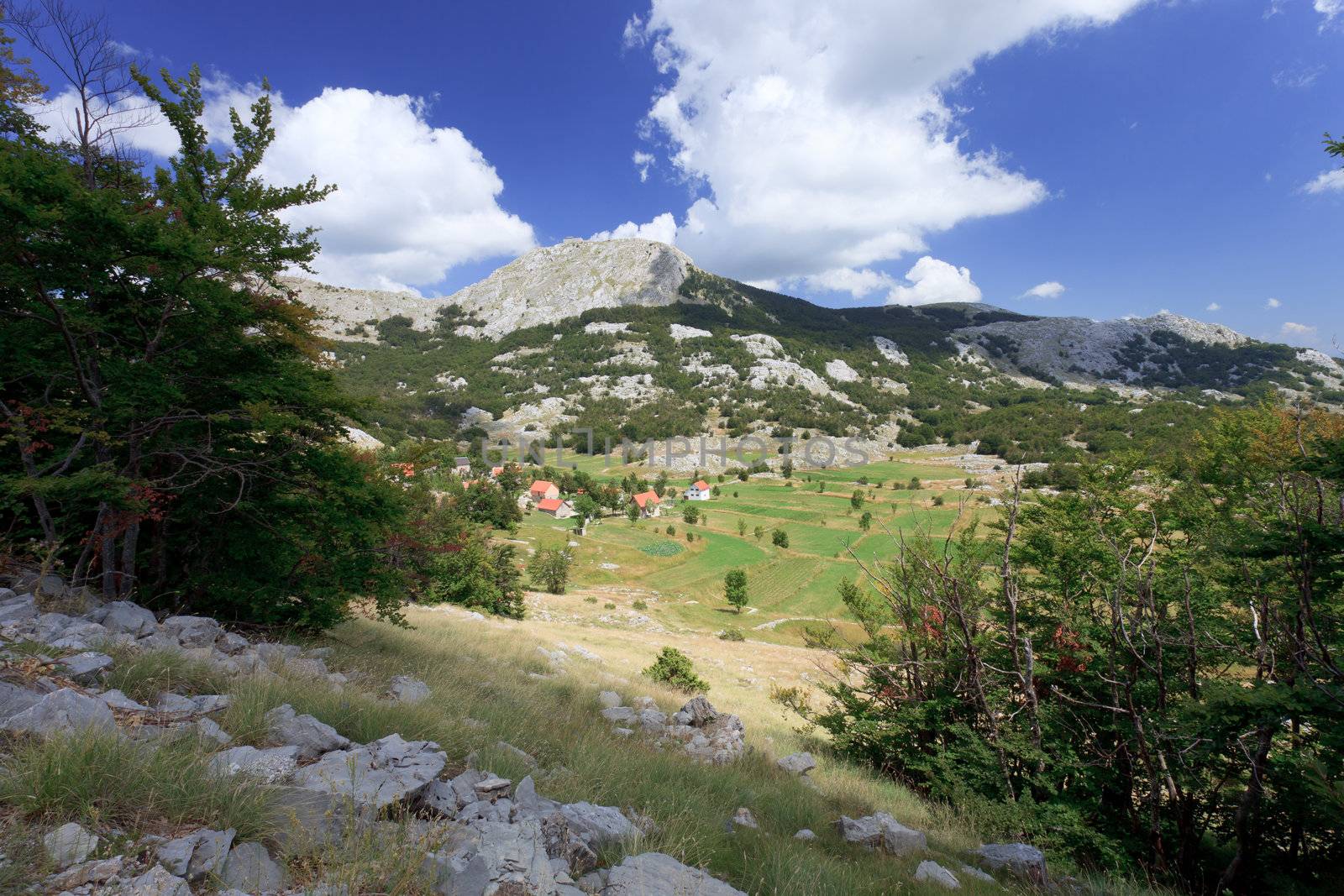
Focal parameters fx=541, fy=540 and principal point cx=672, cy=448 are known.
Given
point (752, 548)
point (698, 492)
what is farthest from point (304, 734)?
point (698, 492)

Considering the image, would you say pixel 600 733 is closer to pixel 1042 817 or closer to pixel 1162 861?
pixel 1042 817

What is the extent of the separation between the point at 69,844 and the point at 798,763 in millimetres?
8481

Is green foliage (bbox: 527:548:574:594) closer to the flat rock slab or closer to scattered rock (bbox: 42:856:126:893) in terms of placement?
the flat rock slab

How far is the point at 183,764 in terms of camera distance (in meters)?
3.55

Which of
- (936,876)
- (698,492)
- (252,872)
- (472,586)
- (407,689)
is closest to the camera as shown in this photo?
(252,872)

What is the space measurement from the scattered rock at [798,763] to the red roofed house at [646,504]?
283ft

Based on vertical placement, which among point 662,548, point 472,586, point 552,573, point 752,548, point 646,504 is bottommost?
point 752,548

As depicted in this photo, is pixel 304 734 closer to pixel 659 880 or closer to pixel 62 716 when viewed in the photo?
pixel 62 716

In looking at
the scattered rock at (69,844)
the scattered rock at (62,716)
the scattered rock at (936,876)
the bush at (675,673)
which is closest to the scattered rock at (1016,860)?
the scattered rock at (936,876)

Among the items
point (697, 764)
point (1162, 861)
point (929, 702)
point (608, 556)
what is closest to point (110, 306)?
point (697, 764)

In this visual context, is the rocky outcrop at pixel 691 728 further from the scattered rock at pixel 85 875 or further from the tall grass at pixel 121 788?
the scattered rock at pixel 85 875

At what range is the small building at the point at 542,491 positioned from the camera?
319 ft

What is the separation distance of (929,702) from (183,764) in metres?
9.89

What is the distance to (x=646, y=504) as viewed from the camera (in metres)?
97.1
